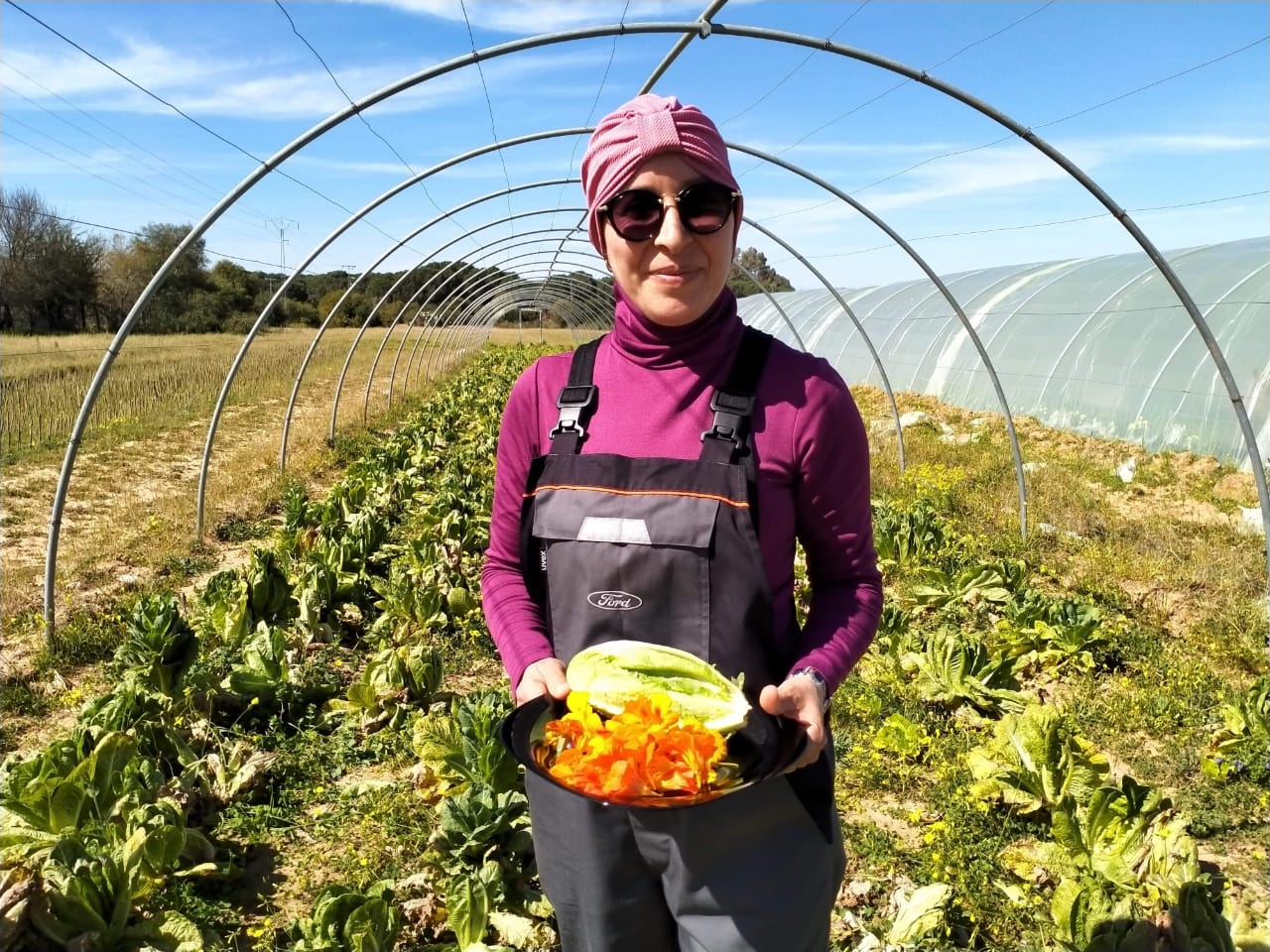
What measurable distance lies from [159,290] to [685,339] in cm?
2556

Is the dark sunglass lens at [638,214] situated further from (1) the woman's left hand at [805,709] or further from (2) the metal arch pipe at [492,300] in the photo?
(2) the metal arch pipe at [492,300]

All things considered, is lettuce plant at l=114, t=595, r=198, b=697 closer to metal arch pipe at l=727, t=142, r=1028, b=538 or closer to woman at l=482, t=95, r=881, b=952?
woman at l=482, t=95, r=881, b=952

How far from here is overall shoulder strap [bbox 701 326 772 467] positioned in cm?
170

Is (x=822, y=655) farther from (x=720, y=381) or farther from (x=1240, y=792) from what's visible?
(x=1240, y=792)

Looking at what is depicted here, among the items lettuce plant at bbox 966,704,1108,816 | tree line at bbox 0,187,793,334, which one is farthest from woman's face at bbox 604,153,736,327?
tree line at bbox 0,187,793,334

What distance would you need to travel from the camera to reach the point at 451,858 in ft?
12.1

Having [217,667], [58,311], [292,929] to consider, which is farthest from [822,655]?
[58,311]

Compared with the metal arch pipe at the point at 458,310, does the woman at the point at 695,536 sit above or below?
below

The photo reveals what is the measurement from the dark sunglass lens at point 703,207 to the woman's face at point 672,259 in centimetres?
2

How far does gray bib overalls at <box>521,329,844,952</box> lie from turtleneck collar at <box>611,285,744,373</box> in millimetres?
54

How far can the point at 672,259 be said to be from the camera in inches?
66.2

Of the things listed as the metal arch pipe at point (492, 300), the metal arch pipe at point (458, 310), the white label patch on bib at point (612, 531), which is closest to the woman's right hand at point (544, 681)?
the white label patch on bib at point (612, 531)

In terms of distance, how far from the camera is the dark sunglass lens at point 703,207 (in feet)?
5.50

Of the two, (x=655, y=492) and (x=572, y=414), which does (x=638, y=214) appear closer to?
(x=572, y=414)
